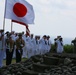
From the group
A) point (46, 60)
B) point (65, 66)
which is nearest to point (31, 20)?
point (46, 60)

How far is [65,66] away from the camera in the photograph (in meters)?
12.4

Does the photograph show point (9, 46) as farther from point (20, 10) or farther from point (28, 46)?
point (28, 46)

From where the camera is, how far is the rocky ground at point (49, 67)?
1198 centimetres

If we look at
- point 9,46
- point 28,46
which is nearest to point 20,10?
point 9,46

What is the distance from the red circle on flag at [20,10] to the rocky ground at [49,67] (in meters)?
2.60

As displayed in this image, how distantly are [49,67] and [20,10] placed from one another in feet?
15.2

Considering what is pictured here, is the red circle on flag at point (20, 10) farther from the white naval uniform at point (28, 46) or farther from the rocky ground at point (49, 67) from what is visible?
the white naval uniform at point (28, 46)

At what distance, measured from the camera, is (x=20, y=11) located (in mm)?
16422

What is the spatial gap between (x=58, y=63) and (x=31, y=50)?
43.6ft

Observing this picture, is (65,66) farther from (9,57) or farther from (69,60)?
(9,57)

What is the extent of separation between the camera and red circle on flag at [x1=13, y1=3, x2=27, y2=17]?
52.9ft

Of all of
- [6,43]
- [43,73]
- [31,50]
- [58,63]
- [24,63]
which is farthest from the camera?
[31,50]

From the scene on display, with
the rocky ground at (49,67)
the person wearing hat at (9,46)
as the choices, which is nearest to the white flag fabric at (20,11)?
the person wearing hat at (9,46)

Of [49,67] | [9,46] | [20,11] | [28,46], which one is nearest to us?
[49,67]
